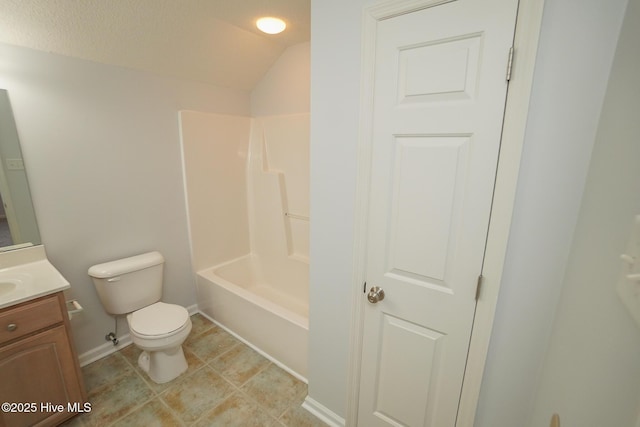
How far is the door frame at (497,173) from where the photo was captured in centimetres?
80

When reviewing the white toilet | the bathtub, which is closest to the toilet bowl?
the white toilet

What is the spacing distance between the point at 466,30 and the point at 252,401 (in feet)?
7.16

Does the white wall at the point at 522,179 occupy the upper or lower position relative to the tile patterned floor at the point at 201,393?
upper

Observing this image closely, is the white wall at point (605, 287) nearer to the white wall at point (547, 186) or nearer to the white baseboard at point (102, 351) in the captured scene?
the white wall at point (547, 186)

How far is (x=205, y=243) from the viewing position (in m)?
2.56

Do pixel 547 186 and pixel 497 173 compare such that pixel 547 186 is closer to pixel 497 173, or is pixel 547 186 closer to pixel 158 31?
pixel 497 173

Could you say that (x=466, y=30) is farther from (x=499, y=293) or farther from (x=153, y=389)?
(x=153, y=389)

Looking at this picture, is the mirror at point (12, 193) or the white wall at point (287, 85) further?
the white wall at point (287, 85)

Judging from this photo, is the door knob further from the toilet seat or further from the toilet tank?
the toilet tank

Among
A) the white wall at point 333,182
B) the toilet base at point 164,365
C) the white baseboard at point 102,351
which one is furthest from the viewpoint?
the white baseboard at point 102,351

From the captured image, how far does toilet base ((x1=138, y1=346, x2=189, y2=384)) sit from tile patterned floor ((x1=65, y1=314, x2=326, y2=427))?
0.04 metres

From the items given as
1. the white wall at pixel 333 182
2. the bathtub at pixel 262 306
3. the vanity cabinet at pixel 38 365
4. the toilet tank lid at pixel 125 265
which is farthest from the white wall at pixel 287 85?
the vanity cabinet at pixel 38 365

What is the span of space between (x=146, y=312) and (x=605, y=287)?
2372 mm

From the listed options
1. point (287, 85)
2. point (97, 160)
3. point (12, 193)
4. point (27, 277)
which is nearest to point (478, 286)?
point (287, 85)
